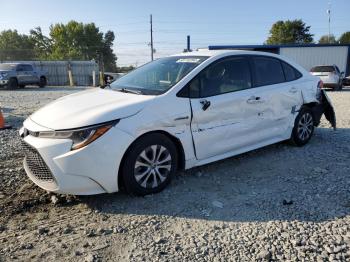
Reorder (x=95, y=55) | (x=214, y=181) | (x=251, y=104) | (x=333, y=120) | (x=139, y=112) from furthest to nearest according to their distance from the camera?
(x=95, y=55), (x=333, y=120), (x=251, y=104), (x=214, y=181), (x=139, y=112)

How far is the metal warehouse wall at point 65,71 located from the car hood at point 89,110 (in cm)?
2744

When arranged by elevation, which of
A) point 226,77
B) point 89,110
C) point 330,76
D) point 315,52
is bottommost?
point 89,110

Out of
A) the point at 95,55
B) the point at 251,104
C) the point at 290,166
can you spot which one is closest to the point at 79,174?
the point at 251,104

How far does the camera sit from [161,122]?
4.11m

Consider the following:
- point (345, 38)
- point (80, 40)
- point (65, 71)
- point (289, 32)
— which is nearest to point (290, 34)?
point (289, 32)

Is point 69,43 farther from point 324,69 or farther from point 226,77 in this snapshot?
point 226,77

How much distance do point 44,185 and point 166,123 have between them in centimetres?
150

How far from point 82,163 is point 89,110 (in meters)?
0.64

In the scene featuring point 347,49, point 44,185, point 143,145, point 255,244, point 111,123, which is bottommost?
point 255,244

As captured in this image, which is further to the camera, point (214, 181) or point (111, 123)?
point (214, 181)

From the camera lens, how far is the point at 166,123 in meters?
4.16

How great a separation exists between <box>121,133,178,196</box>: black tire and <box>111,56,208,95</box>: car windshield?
2.14 feet

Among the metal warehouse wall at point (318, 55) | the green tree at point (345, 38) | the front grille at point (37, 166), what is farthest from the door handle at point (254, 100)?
the green tree at point (345, 38)

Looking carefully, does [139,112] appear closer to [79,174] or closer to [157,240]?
[79,174]
